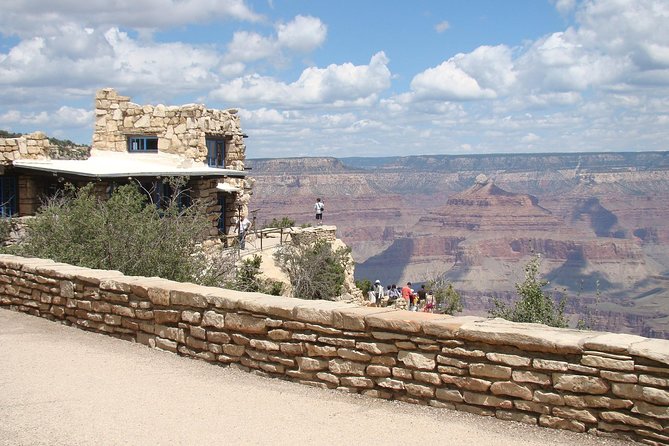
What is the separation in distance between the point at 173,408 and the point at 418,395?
6.62 feet

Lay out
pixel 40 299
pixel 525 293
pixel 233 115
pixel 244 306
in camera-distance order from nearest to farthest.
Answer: pixel 244 306, pixel 40 299, pixel 525 293, pixel 233 115

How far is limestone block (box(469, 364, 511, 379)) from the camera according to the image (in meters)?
5.71

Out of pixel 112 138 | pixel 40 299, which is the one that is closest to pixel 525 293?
pixel 40 299

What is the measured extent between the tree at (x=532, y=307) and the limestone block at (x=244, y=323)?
463 inches

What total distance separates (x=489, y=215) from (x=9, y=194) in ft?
469

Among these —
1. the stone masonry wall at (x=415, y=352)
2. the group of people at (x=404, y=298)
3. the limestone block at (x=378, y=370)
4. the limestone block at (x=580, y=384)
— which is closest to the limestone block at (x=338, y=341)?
the stone masonry wall at (x=415, y=352)

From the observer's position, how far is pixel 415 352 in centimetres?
616

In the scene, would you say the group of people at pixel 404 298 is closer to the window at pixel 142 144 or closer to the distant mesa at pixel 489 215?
the window at pixel 142 144

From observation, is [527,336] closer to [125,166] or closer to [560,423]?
[560,423]

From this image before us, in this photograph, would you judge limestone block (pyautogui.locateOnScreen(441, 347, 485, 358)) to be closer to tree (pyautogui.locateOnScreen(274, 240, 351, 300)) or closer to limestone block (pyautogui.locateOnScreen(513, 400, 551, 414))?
limestone block (pyautogui.locateOnScreen(513, 400, 551, 414))

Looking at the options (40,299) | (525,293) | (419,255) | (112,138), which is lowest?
(419,255)

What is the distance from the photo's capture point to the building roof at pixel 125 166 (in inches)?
901

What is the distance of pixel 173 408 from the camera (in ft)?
20.4

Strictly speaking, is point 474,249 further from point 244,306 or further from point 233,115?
point 244,306
